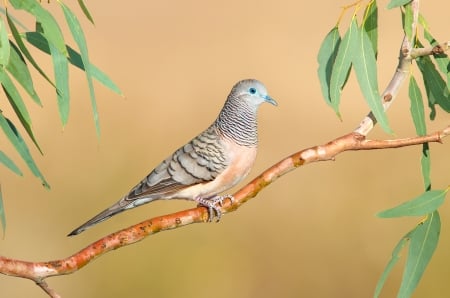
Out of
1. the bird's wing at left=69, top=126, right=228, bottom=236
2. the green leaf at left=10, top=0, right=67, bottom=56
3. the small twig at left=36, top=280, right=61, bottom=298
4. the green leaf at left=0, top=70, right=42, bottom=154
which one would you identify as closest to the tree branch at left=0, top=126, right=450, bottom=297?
the small twig at left=36, top=280, right=61, bottom=298

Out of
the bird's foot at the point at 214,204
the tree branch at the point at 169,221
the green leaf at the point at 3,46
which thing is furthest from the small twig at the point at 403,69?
the green leaf at the point at 3,46

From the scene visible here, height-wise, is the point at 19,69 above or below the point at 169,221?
above

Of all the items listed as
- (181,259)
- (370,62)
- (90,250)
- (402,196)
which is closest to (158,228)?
(90,250)

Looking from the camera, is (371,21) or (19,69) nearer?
(19,69)

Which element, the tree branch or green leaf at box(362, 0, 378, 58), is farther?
green leaf at box(362, 0, 378, 58)

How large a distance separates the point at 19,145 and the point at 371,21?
80cm

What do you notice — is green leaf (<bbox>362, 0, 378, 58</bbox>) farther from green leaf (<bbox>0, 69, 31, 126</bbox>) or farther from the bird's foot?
green leaf (<bbox>0, 69, 31, 126</bbox>)

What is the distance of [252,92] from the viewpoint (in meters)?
2.59

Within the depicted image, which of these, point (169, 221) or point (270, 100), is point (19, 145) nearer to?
point (169, 221)

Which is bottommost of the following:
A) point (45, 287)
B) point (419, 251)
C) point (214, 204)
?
point (419, 251)

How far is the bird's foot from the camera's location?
2.25 meters

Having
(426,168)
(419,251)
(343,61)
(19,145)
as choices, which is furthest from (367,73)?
(19,145)

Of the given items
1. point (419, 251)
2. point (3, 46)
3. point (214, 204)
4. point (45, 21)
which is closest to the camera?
point (3, 46)

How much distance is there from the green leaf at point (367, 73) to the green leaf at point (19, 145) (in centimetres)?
66
